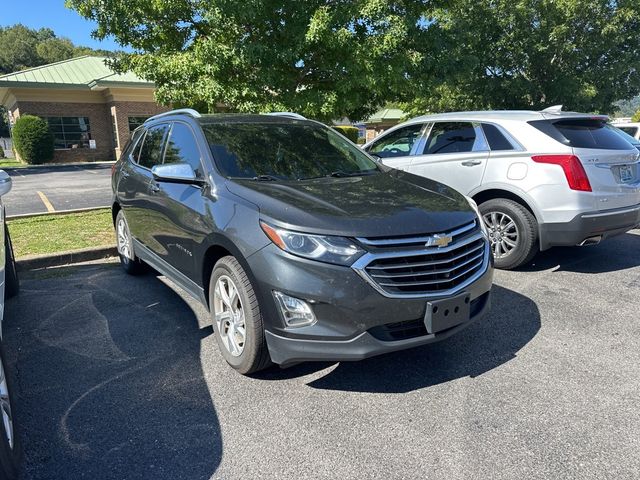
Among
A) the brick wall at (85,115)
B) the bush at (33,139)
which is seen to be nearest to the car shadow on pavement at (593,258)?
the bush at (33,139)

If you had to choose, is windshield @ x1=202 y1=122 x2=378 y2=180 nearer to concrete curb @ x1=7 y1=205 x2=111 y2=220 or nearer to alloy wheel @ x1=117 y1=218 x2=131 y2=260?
alloy wheel @ x1=117 y1=218 x2=131 y2=260

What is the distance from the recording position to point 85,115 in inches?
1045

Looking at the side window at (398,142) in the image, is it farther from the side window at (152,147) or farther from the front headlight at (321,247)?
the front headlight at (321,247)

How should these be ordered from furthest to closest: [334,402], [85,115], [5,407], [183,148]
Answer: [85,115] → [183,148] → [334,402] → [5,407]

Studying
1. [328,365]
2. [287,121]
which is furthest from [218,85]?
[328,365]

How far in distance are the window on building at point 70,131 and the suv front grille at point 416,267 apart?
27919 millimetres

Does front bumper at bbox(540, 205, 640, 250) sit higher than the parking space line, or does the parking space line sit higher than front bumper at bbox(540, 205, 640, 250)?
front bumper at bbox(540, 205, 640, 250)

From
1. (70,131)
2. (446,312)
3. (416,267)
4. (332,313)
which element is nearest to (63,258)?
(332,313)

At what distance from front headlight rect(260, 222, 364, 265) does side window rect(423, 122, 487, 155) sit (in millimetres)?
3554

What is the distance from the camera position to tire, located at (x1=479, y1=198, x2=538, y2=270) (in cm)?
511

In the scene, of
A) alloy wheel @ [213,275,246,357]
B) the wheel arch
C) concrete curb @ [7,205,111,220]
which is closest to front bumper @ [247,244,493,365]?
the wheel arch

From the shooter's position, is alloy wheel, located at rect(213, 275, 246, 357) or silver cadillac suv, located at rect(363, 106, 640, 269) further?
silver cadillac suv, located at rect(363, 106, 640, 269)

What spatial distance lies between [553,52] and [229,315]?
23.5 meters

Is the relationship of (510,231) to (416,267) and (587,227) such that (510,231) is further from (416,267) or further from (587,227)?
(416,267)
